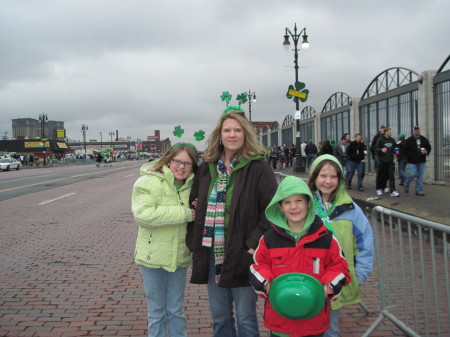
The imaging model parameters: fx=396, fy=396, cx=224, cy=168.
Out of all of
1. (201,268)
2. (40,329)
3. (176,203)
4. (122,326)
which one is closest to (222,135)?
(176,203)

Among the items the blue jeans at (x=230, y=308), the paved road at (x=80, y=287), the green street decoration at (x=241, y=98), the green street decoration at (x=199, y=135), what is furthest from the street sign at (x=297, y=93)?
the blue jeans at (x=230, y=308)

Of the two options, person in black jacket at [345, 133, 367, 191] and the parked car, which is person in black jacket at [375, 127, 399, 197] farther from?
the parked car

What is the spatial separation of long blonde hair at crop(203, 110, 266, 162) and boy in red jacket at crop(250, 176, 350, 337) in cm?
38

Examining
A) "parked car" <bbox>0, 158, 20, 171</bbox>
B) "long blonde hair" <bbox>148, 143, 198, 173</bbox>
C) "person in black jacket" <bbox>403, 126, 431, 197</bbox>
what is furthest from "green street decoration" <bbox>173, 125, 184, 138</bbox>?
"parked car" <bbox>0, 158, 20, 171</bbox>

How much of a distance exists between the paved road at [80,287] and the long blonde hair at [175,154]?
159 cm

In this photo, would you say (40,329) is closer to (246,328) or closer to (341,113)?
(246,328)

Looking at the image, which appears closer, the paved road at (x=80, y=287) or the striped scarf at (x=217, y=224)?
the striped scarf at (x=217, y=224)

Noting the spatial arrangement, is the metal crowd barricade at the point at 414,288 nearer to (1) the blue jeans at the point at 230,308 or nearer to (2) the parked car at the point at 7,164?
(1) the blue jeans at the point at 230,308

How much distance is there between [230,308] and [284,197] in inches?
39.4

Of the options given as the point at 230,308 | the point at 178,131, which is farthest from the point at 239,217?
the point at 178,131

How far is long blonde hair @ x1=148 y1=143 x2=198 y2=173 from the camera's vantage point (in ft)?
10.1

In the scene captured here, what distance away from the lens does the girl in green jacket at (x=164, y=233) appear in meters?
2.88

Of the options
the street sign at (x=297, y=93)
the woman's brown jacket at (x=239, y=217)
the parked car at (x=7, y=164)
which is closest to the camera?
the woman's brown jacket at (x=239, y=217)

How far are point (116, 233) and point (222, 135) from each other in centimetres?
590
